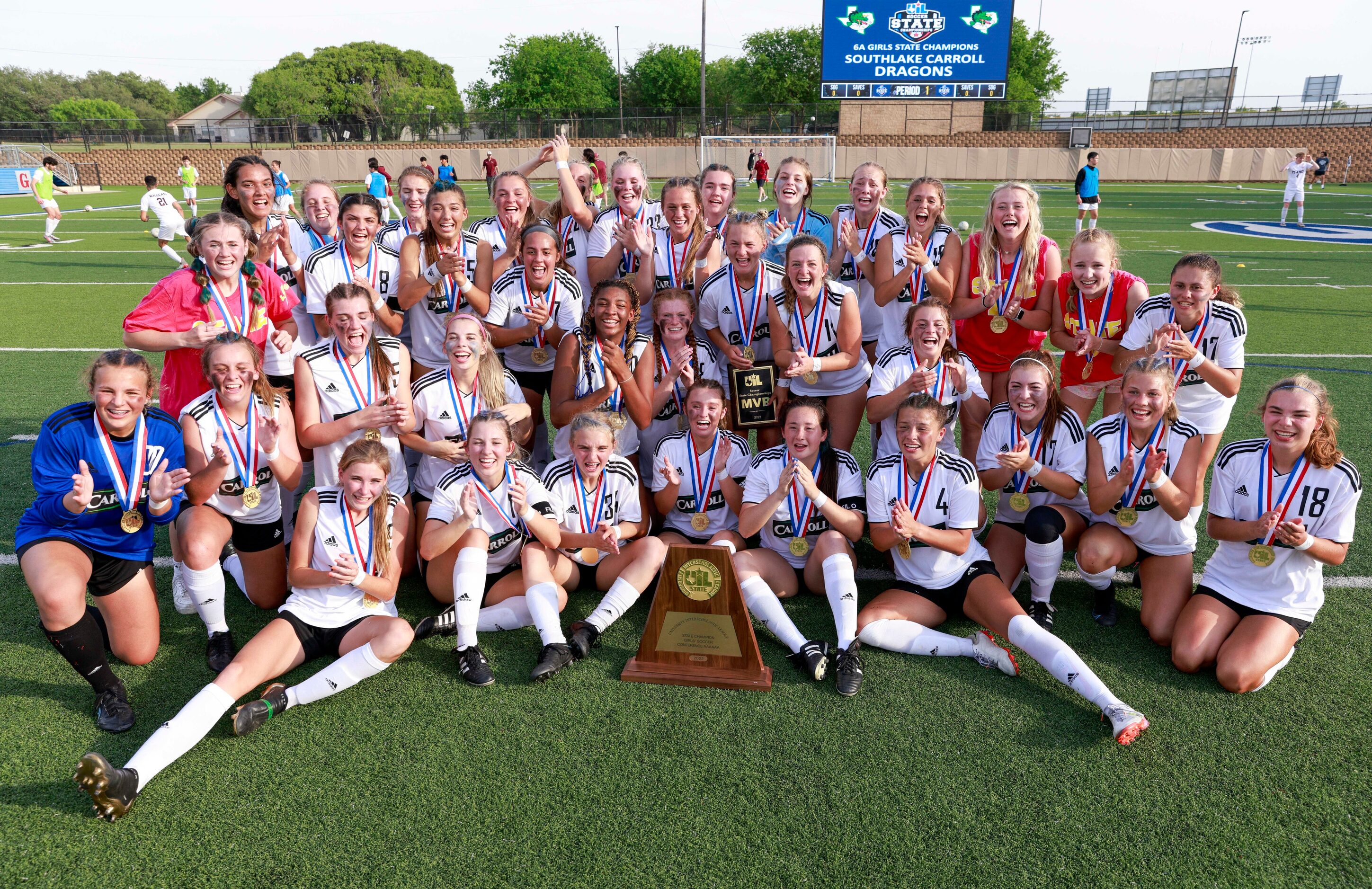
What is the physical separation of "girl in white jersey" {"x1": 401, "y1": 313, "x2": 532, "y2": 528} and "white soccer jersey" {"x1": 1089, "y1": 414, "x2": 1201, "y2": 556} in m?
2.71

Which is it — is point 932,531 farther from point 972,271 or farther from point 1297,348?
point 1297,348

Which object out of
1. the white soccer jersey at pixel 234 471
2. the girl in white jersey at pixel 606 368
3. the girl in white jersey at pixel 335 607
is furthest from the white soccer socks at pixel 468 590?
the white soccer jersey at pixel 234 471

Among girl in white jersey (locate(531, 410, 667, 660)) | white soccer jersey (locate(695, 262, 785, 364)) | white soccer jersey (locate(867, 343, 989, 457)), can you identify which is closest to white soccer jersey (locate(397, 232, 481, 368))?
girl in white jersey (locate(531, 410, 667, 660))

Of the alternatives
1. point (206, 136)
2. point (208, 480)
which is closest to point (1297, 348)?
point (208, 480)

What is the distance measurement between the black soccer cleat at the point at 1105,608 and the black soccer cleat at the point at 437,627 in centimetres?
285

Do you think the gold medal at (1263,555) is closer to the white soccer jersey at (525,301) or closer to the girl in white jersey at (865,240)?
the girl in white jersey at (865,240)

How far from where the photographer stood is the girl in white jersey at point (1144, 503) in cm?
356

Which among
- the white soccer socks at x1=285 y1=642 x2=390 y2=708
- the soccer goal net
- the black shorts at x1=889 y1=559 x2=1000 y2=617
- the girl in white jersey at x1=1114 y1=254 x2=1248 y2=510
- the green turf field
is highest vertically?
the soccer goal net

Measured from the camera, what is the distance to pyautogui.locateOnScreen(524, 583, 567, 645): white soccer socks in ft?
11.4

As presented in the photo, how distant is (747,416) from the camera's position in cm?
424

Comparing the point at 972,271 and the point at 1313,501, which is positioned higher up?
the point at 972,271

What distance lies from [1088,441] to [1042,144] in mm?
38905

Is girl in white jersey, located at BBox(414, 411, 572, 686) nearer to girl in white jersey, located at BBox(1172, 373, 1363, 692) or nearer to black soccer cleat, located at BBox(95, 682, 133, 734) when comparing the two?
black soccer cleat, located at BBox(95, 682, 133, 734)

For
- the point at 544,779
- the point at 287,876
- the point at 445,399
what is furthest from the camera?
the point at 445,399
